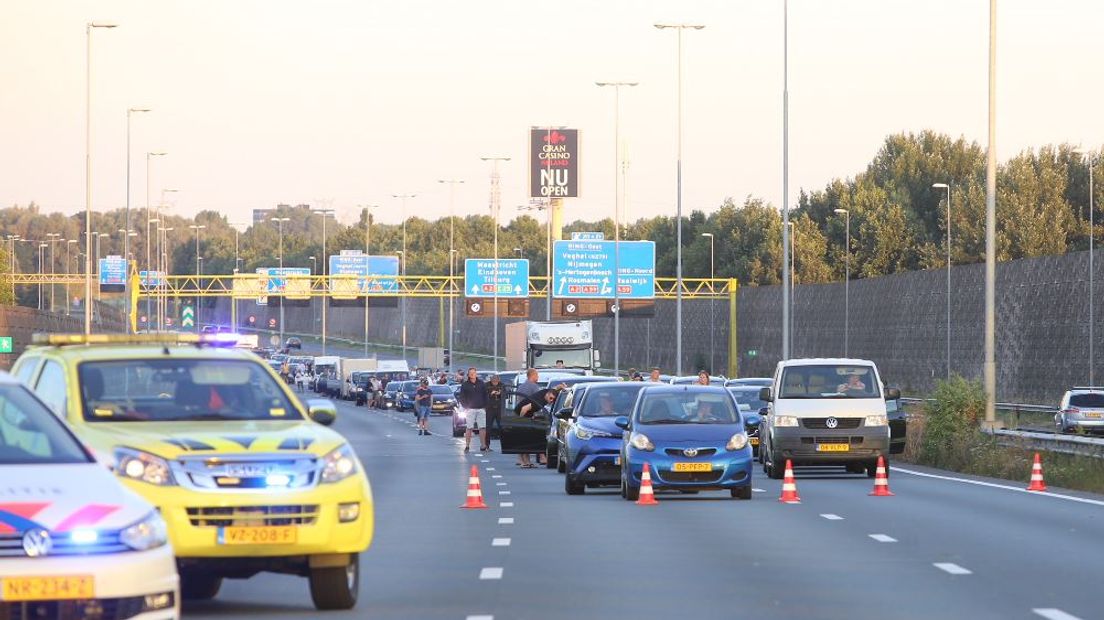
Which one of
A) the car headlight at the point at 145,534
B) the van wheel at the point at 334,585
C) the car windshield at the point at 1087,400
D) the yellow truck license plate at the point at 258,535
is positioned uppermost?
the car headlight at the point at 145,534

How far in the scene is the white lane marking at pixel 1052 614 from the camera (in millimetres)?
13891

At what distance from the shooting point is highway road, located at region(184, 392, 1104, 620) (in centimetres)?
1474

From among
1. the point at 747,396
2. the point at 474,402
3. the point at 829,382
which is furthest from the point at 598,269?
the point at 829,382

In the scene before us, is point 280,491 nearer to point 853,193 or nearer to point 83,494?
point 83,494

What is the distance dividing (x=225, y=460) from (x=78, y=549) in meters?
3.36

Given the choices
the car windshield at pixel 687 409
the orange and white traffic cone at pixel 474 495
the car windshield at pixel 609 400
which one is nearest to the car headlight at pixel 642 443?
the car windshield at pixel 687 409

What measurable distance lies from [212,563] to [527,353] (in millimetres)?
63630

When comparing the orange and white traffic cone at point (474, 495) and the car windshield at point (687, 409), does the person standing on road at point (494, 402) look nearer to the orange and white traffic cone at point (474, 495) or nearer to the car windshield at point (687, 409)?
the car windshield at point (687, 409)

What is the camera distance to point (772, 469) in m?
35.7

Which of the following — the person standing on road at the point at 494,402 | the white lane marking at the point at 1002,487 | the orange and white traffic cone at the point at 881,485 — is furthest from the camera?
the person standing on road at the point at 494,402

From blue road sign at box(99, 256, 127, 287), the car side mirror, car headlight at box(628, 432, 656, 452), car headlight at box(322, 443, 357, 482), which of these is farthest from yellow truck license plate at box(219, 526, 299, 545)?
blue road sign at box(99, 256, 127, 287)

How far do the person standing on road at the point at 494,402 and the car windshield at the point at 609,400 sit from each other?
32.2 ft

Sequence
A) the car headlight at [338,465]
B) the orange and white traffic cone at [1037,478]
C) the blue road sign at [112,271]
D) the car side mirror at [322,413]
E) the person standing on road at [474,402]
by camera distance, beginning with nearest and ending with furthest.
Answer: the car headlight at [338,465] → the car side mirror at [322,413] → the orange and white traffic cone at [1037,478] → the person standing on road at [474,402] → the blue road sign at [112,271]

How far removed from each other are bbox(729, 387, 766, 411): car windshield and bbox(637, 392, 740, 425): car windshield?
16.5 m
